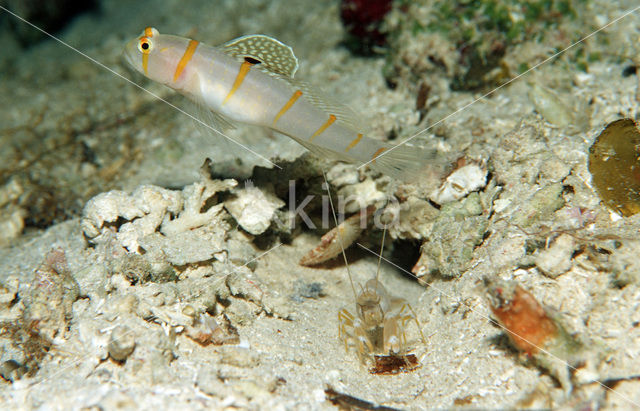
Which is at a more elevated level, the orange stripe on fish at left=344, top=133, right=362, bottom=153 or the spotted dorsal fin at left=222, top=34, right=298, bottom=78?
the spotted dorsal fin at left=222, top=34, right=298, bottom=78

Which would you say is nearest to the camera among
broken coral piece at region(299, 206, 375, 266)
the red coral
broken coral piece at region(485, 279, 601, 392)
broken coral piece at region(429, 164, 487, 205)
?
broken coral piece at region(485, 279, 601, 392)

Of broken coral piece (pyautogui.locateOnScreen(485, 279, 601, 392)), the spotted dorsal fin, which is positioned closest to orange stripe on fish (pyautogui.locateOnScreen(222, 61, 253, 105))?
the spotted dorsal fin

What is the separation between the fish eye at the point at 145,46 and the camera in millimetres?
2510

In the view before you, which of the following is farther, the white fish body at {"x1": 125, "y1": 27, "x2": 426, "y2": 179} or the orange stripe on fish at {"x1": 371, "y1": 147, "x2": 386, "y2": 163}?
the orange stripe on fish at {"x1": 371, "y1": 147, "x2": 386, "y2": 163}

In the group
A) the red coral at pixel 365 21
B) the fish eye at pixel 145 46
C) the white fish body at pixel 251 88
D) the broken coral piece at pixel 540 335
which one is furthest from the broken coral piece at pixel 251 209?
the red coral at pixel 365 21

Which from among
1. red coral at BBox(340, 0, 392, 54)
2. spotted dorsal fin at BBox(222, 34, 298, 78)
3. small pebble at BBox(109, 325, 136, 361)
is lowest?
small pebble at BBox(109, 325, 136, 361)

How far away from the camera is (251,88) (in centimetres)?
253

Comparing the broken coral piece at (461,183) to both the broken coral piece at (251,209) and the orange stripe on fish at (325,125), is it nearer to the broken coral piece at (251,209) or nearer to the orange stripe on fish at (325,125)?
the orange stripe on fish at (325,125)

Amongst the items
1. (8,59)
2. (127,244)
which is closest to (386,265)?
(127,244)

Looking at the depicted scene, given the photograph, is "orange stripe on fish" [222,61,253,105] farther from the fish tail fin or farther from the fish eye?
the fish tail fin

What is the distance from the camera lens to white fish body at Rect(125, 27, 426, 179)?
252 centimetres

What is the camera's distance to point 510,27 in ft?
13.9

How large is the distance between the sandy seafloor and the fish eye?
0.74m

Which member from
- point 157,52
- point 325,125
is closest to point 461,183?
point 325,125
